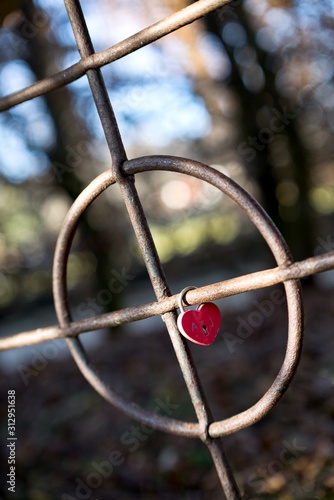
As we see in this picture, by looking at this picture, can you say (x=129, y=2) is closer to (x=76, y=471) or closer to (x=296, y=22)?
(x=296, y=22)

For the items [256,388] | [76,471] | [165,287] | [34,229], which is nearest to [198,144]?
[34,229]

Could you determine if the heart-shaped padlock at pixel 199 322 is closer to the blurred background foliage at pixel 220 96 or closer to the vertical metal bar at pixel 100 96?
the vertical metal bar at pixel 100 96

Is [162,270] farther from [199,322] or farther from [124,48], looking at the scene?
[124,48]

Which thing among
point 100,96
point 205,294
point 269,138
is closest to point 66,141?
point 269,138

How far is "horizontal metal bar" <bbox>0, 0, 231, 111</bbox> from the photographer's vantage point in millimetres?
810

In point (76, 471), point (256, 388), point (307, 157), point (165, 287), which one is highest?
point (307, 157)

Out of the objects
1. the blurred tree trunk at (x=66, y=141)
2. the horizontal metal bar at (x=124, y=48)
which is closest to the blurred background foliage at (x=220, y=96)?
the blurred tree trunk at (x=66, y=141)

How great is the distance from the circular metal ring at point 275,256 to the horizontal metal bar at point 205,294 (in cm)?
2

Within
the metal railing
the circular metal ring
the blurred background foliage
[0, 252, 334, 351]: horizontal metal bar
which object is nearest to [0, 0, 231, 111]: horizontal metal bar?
the metal railing

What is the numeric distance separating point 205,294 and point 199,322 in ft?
0.27

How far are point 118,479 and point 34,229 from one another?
714cm

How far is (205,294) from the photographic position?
2.71ft

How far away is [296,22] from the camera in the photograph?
4734mm

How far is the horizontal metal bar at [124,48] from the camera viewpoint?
810 mm
